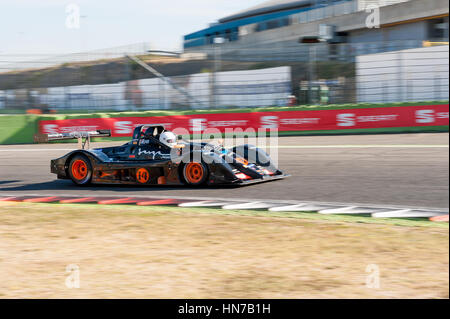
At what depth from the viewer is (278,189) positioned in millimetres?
9031


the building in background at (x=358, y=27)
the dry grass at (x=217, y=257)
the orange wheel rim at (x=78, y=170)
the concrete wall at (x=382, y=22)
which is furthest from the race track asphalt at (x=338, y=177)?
the concrete wall at (x=382, y=22)

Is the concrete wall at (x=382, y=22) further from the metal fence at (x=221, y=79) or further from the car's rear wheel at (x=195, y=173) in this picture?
the car's rear wheel at (x=195, y=173)

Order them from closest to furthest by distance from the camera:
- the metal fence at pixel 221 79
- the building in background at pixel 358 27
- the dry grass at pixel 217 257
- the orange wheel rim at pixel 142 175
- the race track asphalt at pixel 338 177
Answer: the dry grass at pixel 217 257 → the race track asphalt at pixel 338 177 → the orange wheel rim at pixel 142 175 → the metal fence at pixel 221 79 → the building in background at pixel 358 27

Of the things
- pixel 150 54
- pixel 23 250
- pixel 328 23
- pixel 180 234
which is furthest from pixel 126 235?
pixel 328 23

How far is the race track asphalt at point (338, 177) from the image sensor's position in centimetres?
831

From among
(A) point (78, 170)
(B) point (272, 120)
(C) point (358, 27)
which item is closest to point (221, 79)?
(B) point (272, 120)

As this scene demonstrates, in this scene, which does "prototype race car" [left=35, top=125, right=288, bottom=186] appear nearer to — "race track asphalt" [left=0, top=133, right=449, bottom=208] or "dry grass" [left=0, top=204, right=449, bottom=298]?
"race track asphalt" [left=0, top=133, right=449, bottom=208]

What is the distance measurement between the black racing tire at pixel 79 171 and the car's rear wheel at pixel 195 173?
208cm

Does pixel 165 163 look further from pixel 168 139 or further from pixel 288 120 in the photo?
pixel 288 120

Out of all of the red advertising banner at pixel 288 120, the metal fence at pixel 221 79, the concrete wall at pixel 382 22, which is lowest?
the red advertising banner at pixel 288 120

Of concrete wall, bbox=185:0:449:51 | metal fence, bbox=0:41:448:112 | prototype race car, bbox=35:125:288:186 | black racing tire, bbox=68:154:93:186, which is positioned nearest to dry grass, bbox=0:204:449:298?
prototype race car, bbox=35:125:288:186

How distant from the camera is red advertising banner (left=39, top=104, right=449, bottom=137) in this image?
17328 mm
